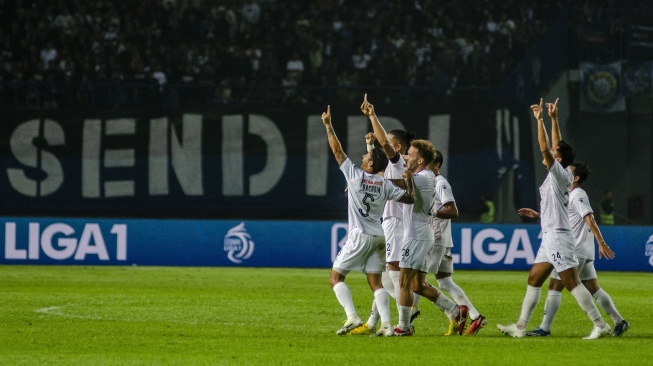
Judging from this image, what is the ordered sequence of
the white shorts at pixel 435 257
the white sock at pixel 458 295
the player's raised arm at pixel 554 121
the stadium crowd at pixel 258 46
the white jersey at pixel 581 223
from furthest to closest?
1. the stadium crowd at pixel 258 46
2. the white shorts at pixel 435 257
3. the white sock at pixel 458 295
4. the white jersey at pixel 581 223
5. the player's raised arm at pixel 554 121

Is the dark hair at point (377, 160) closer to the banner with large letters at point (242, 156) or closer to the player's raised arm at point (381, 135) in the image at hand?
the player's raised arm at point (381, 135)

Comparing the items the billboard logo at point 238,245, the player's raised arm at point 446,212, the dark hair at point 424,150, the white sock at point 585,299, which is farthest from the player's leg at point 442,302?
the billboard logo at point 238,245

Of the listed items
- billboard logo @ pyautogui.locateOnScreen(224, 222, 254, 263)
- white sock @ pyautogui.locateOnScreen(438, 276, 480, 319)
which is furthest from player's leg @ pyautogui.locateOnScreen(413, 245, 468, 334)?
billboard logo @ pyautogui.locateOnScreen(224, 222, 254, 263)

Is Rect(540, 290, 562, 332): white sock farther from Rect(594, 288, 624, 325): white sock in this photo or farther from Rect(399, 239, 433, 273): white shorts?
Rect(399, 239, 433, 273): white shorts

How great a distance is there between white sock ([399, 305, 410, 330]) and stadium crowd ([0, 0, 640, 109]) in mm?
15353

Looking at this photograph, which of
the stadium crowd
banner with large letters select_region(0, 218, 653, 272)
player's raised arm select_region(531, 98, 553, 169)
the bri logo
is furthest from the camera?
the stadium crowd

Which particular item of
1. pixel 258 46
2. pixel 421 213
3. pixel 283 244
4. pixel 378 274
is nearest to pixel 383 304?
pixel 378 274

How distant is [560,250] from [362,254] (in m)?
2.02

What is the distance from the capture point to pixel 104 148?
87.2 feet

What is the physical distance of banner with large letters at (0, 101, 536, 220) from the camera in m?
26.5

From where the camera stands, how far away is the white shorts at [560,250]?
38.2 ft

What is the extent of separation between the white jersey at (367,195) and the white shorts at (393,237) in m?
0.19

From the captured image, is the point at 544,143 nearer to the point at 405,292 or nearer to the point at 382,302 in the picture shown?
the point at 405,292

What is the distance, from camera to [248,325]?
13336mm
